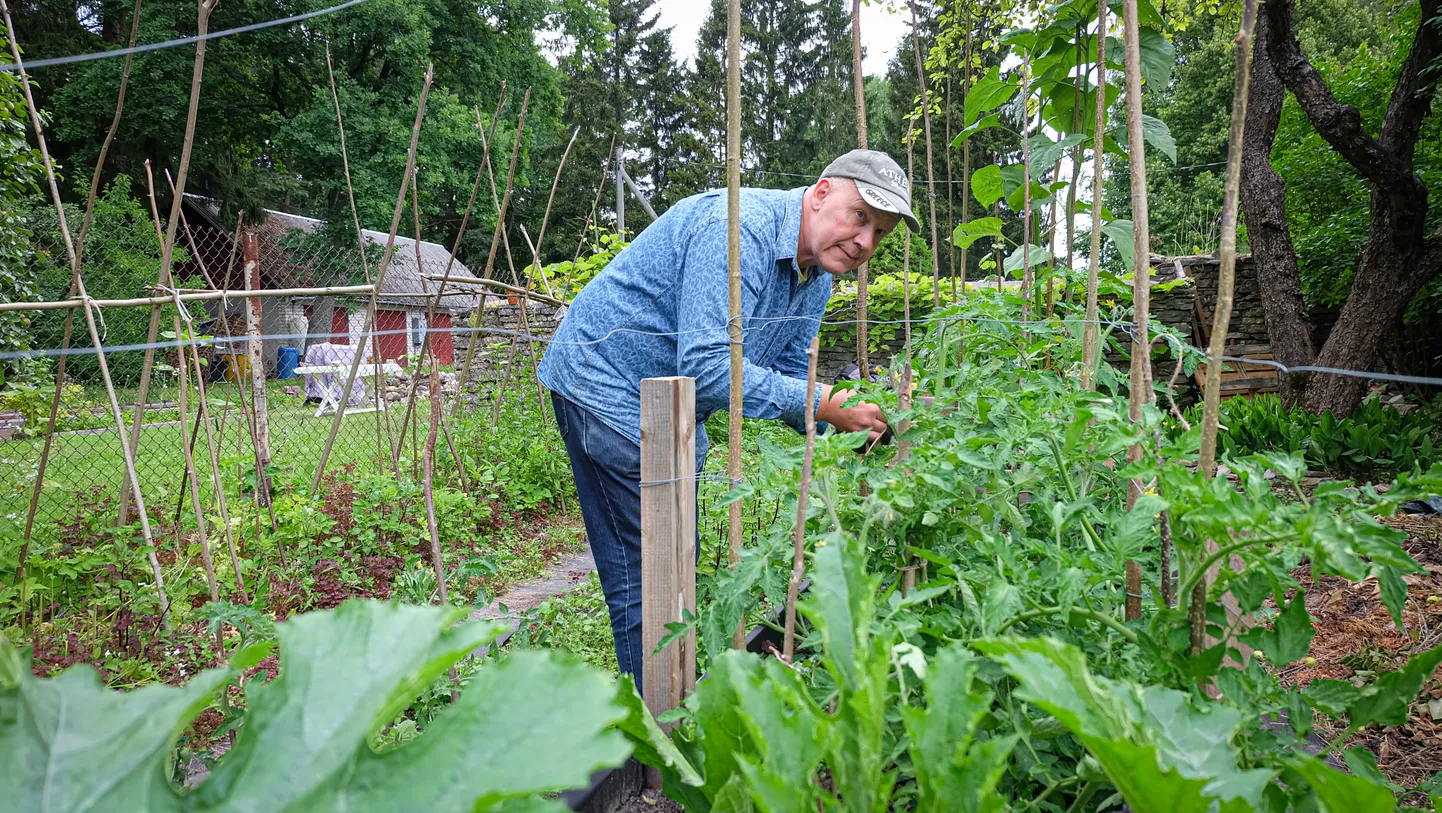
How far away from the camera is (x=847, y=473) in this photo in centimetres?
131

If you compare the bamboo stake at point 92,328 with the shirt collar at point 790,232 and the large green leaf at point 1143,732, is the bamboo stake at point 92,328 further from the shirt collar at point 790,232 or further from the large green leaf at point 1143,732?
the large green leaf at point 1143,732

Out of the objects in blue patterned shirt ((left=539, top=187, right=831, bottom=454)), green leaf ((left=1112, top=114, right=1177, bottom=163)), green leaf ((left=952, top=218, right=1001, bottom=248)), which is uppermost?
green leaf ((left=1112, top=114, right=1177, bottom=163))

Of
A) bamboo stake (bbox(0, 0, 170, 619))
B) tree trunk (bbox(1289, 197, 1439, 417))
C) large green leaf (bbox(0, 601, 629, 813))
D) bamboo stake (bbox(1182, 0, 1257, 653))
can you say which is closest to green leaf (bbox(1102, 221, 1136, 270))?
bamboo stake (bbox(1182, 0, 1257, 653))

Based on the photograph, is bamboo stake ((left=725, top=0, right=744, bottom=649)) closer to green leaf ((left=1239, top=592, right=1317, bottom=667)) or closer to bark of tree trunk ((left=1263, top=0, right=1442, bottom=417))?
green leaf ((left=1239, top=592, right=1317, bottom=667))

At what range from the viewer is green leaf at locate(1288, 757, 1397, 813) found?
60cm

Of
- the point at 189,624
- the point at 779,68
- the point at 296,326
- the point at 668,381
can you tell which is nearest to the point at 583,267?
the point at 189,624

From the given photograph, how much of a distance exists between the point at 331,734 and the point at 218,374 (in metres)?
18.4

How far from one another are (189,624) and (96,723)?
130 inches

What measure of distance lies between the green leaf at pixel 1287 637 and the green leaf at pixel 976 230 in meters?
1.81

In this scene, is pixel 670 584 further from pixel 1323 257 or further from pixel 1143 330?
pixel 1323 257

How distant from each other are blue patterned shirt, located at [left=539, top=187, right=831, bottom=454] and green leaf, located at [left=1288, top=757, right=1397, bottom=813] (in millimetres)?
1319

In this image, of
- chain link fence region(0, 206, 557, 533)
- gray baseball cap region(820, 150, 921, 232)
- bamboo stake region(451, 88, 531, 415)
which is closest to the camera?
gray baseball cap region(820, 150, 921, 232)

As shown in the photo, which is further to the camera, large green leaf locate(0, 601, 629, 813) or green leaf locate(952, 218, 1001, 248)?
green leaf locate(952, 218, 1001, 248)

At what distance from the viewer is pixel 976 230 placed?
102 inches
